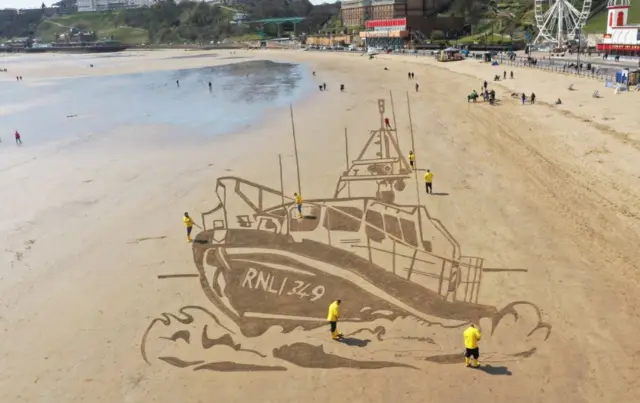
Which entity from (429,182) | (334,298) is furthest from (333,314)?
(429,182)

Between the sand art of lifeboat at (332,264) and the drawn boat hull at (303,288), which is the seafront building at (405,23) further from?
the drawn boat hull at (303,288)

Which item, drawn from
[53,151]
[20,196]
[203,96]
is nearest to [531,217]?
[20,196]

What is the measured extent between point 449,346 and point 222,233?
879 cm

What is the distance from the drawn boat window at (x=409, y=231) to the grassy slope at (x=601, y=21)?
3125 inches

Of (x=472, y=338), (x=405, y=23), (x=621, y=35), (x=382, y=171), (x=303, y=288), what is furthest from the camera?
(x=405, y=23)

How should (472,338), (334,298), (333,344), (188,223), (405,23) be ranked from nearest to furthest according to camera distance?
(472,338) → (333,344) → (334,298) → (188,223) → (405,23)

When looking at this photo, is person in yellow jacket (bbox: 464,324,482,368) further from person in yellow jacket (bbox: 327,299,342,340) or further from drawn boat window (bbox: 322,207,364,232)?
drawn boat window (bbox: 322,207,364,232)

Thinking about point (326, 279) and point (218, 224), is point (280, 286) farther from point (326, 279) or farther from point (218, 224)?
point (218, 224)

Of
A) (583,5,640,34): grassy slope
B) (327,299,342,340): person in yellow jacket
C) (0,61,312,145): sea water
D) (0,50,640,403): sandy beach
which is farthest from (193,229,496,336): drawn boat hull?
(583,5,640,34): grassy slope

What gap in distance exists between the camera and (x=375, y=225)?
16.9m

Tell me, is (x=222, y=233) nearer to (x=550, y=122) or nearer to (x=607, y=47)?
(x=550, y=122)

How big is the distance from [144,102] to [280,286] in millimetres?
43316

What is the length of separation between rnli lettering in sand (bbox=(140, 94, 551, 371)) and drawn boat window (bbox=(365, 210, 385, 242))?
0.04 meters

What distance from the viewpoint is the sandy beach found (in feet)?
32.9
